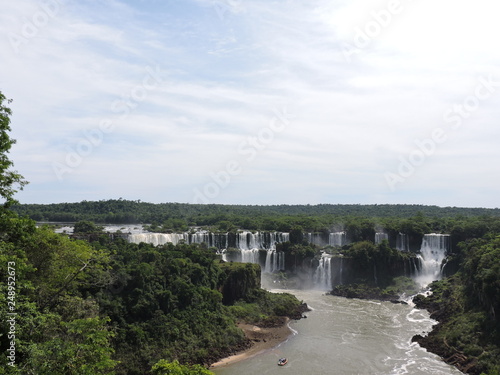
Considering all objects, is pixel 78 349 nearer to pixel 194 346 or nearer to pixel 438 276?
pixel 194 346

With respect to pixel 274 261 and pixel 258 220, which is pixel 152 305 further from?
pixel 258 220

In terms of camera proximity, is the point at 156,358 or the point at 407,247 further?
the point at 407,247

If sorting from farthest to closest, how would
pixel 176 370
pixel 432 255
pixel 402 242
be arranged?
pixel 402 242
pixel 432 255
pixel 176 370

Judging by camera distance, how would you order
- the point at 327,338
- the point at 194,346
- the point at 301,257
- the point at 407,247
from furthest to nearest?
1. the point at 407,247
2. the point at 301,257
3. the point at 327,338
4. the point at 194,346

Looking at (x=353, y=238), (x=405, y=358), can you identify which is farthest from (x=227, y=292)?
(x=353, y=238)

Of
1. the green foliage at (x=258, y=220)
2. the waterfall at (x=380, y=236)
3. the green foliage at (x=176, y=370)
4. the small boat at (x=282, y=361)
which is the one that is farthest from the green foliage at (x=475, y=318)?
the green foliage at (x=258, y=220)

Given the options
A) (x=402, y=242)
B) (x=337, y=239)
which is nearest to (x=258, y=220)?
(x=337, y=239)

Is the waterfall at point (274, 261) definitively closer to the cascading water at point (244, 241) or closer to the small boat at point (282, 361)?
the cascading water at point (244, 241)
